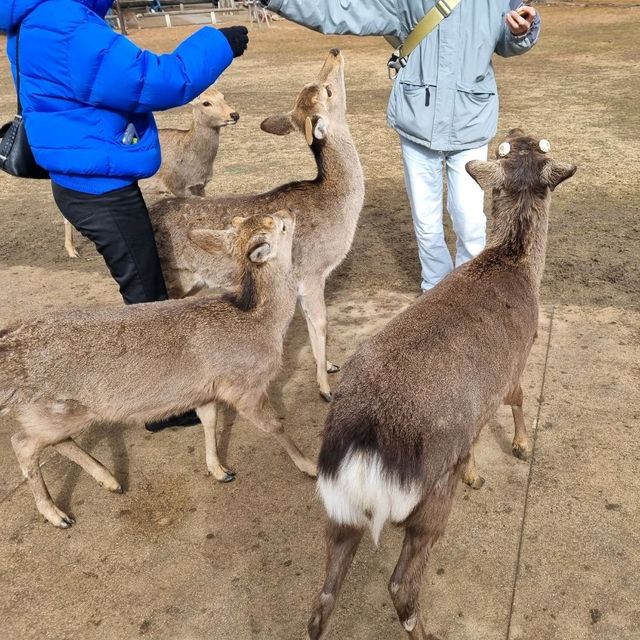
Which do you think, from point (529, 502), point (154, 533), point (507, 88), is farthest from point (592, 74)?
point (154, 533)

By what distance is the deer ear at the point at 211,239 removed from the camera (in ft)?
12.4

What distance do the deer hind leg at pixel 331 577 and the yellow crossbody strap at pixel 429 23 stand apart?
3.19m

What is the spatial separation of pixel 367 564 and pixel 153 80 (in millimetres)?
2410

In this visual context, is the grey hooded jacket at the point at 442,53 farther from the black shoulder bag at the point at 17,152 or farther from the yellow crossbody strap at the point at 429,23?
the black shoulder bag at the point at 17,152

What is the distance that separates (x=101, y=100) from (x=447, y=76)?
228 cm

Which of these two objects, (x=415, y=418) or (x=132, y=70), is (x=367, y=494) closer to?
(x=415, y=418)

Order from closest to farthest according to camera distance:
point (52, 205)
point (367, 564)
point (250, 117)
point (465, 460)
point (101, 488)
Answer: point (465, 460)
point (367, 564)
point (101, 488)
point (52, 205)
point (250, 117)

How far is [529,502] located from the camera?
3.30 metres

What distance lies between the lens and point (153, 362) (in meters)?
3.22

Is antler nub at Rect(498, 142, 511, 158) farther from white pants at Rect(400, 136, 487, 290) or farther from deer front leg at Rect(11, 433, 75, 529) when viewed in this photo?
deer front leg at Rect(11, 433, 75, 529)

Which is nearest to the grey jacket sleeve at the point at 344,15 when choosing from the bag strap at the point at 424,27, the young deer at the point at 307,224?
the bag strap at the point at 424,27

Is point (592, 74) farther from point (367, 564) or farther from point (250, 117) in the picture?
point (367, 564)

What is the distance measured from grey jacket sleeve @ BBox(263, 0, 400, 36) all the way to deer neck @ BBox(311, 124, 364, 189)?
720 millimetres

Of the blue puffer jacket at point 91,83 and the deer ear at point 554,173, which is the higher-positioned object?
the blue puffer jacket at point 91,83
